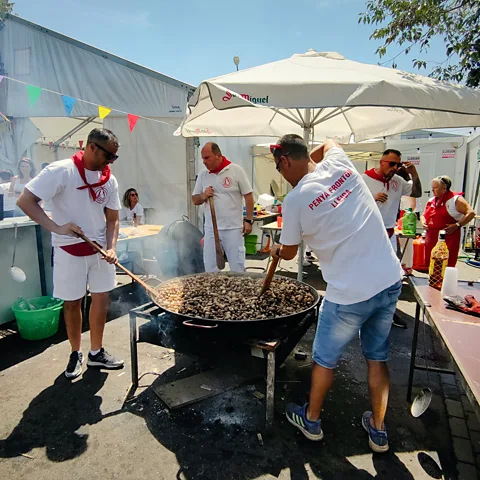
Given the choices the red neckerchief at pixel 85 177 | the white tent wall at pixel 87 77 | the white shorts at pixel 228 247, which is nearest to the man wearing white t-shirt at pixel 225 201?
the white shorts at pixel 228 247

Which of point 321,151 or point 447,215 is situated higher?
point 321,151

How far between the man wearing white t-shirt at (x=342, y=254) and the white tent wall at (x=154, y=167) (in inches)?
248

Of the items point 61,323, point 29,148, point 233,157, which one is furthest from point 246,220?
point 29,148

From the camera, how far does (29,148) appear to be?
852 cm

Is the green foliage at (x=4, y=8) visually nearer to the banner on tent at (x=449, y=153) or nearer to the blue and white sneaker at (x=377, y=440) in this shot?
the blue and white sneaker at (x=377, y=440)

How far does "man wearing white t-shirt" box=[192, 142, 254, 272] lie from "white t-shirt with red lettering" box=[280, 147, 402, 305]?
213 cm

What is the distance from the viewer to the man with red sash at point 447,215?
5.16 meters

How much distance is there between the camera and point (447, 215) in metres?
5.49

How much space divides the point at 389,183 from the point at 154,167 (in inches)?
233

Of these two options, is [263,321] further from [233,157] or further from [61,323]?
[233,157]

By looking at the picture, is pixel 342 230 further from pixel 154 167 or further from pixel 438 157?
pixel 438 157

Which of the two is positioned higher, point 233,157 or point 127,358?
point 233,157

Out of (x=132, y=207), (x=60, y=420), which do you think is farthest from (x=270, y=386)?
(x=132, y=207)

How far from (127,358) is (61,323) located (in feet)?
4.52
